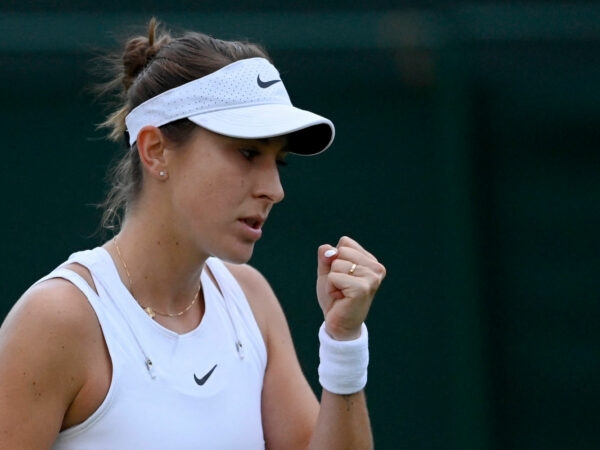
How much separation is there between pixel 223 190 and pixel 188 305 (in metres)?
0.29

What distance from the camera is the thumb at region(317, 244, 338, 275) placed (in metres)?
2.45

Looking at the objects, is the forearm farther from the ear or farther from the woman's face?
the ear

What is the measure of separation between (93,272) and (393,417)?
196 cm

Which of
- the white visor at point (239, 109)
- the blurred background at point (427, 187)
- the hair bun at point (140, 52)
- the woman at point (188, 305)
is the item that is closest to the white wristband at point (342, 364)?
the woman at point (188, 305)

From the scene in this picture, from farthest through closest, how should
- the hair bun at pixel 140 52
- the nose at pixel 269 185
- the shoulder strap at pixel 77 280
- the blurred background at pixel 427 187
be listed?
the blurred background at pixel 427 187 → the hair bun at pixel 140 52 → the nose at pixel 269 185 → the shoulder strap at pixel 77 280

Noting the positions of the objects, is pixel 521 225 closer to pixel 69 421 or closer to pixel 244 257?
pixel 244 257

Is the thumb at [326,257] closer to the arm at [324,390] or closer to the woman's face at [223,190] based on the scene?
the arm at [324,390]

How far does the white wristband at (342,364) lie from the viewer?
8.04ft

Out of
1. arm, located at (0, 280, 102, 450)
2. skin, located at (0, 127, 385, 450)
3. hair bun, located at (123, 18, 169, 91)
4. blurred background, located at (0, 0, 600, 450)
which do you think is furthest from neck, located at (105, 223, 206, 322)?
blurred background, located at (0, 0, 600, 450)

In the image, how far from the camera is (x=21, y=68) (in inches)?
157

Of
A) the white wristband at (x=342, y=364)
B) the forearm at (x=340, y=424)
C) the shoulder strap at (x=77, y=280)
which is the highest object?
the shoulder strap at (x=77, y=280)

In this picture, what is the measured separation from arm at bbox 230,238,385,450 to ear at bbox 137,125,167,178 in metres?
0.36

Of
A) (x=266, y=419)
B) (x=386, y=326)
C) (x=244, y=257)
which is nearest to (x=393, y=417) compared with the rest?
(x=386, y=326)

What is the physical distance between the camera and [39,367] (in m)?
2.19
